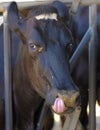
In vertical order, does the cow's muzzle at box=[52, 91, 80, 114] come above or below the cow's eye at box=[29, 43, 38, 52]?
below

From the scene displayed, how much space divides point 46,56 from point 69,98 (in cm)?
28

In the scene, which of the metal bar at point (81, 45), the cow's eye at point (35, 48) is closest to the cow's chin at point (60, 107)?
the cow's eye at point (35, 48)

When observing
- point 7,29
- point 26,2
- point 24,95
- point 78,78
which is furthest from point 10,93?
point 78,78

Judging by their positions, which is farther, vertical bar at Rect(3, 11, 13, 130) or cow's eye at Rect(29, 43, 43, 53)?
vertical bar at Rect(3, 11, 13, 130)

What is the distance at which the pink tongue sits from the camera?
7.05 ft

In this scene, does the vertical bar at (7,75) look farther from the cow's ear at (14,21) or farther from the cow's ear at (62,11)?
the cow's ear at (62,11)

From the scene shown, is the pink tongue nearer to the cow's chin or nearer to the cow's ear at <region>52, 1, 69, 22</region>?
the cow's chin

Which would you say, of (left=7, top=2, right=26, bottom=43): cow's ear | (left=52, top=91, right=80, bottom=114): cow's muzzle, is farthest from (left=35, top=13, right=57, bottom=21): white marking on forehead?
(left=52, top=91, right=80, bottom=114): cow's muzzle

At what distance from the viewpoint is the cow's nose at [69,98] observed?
212 cm

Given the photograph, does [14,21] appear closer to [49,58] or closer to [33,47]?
[33,47]

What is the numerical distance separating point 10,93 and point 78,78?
89cm

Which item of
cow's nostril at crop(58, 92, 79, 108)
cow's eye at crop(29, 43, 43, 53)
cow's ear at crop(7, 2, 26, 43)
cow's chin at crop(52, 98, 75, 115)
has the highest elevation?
cow's ear at crop(7, 2, 26, 43)

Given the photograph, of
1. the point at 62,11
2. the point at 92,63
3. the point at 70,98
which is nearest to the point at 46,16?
the point at 62,11

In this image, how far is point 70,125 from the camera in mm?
2660
